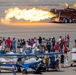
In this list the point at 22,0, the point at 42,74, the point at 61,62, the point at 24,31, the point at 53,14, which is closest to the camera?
the point at 42,74

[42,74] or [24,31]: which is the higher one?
[24,31]

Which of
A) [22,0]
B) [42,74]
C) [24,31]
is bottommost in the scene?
[42,74]

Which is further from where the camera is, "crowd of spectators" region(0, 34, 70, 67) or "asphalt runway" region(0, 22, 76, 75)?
"asphalt runway" region(0, 22, 76, 75)

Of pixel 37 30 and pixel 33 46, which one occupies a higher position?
pixel 37 30

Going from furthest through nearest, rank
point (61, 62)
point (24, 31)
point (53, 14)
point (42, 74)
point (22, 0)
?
point (22, 0) < point (53, 14) < point (24, 31) < point (61, 62) < point (42, 74)

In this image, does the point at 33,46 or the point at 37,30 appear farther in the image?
the point at 37,30

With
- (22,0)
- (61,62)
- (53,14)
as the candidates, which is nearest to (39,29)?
(53,14)

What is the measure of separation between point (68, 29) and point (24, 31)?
5755 millimetres

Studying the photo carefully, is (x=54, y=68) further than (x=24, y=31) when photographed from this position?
No

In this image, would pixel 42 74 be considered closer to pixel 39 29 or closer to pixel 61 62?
pixel 61 62

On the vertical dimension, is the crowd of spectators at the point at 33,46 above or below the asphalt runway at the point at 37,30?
below

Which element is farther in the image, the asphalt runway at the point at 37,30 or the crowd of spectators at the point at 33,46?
the asphalt runway at the point at 37,30

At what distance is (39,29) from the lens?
55.2 metres

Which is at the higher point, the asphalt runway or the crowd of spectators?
the asphalt runway
